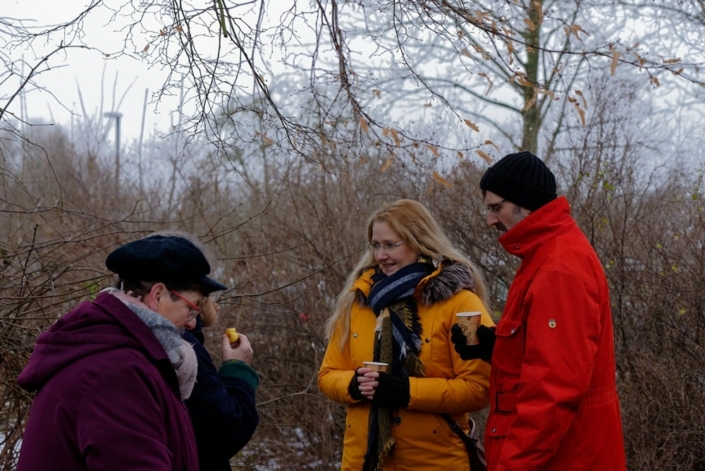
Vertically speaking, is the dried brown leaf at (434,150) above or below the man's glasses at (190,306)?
above

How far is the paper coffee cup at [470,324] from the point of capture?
10.1 ft

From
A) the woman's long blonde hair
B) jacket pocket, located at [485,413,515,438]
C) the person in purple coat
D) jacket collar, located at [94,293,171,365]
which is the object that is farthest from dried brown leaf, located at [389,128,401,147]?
jacket collar, located at [94,293,171,365]

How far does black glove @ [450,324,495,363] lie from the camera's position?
310 cm

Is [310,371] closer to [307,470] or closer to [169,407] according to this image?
[307,470]

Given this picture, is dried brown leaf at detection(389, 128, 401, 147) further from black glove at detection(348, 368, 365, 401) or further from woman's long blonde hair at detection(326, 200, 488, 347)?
black glove at detection(348, 368, 365, 401)

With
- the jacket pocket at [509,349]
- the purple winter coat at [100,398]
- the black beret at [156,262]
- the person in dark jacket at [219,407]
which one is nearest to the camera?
the purple winter coat at [100,398]

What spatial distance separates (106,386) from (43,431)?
0.64ft

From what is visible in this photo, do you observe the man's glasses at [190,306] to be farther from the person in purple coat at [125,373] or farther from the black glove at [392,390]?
the black glove at [392,390]

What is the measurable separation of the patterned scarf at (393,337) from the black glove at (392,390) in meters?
0.08

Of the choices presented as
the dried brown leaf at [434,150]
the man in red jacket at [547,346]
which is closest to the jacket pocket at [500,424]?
the man in red jacket at [547,346]

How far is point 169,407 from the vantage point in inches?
86.7

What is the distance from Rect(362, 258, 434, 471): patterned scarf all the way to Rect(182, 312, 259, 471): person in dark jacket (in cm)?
76

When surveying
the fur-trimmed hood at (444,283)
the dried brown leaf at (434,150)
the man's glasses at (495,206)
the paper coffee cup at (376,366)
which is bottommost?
the paper coffee cup at (376,366)

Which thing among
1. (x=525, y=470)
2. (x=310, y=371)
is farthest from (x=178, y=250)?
(x=310, y=371)
